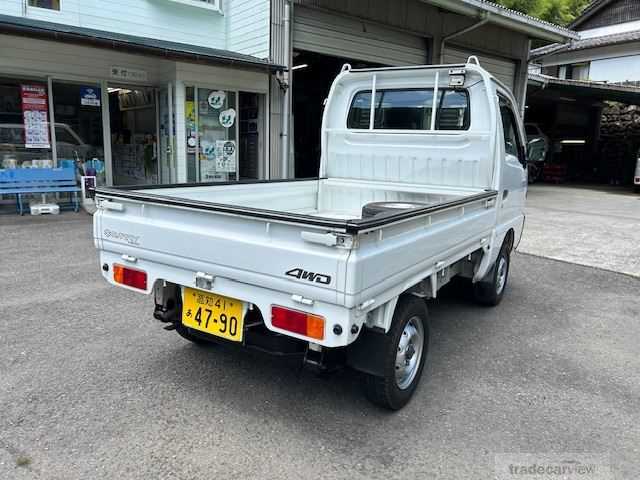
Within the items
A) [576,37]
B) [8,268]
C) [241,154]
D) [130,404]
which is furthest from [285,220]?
[576,37]

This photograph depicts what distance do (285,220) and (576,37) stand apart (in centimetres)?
1612

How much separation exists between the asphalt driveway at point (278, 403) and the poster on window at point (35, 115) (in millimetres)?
5729

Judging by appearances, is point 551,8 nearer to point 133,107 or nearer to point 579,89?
point 579,89

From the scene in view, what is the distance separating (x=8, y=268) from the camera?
575 centimetres

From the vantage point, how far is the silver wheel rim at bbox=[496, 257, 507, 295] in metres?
5.14

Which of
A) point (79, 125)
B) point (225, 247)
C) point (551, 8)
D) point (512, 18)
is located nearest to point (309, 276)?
point (225, 247)

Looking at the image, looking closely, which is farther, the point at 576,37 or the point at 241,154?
the point at 576,37

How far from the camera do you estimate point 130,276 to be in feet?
10.5

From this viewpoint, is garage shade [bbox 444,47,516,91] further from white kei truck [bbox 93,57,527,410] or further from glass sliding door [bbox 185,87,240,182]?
white kei truck [bbox 93,57,527,410]

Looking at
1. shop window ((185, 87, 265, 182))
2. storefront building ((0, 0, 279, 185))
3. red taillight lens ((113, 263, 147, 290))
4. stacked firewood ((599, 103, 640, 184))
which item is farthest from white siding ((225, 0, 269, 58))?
stacked firewood ((599, 103, 640, 184))

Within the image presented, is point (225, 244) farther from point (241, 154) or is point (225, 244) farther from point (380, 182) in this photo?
point (241, 154)

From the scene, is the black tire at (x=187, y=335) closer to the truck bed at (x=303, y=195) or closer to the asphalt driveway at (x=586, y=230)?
the truck bed at (x=303, y=195)

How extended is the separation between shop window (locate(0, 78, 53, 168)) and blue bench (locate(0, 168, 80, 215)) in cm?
56

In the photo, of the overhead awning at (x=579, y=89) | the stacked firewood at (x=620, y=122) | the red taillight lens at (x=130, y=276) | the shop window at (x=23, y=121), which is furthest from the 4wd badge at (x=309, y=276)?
the stacked firewood at (x=620, y=122)
